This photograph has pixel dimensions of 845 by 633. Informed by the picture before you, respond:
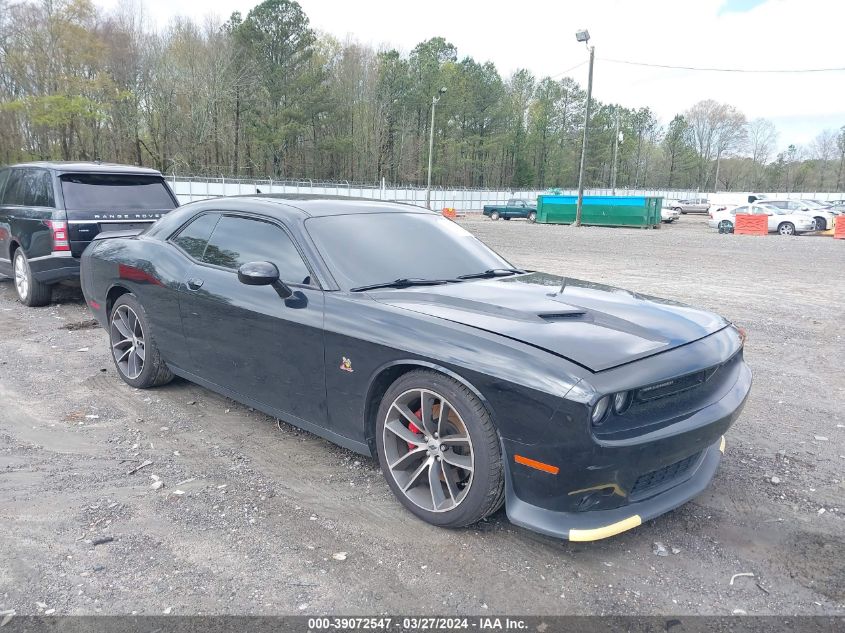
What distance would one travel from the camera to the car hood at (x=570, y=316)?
2.70 m

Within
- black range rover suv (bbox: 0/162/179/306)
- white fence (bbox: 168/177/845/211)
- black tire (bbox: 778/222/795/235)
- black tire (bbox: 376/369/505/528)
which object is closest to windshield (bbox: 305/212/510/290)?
black tire (bbox: 376/369/505/528)

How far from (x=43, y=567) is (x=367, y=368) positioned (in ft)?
5.46

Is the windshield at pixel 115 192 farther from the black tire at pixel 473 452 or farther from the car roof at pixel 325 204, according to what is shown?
the black tire at pixel 473 452

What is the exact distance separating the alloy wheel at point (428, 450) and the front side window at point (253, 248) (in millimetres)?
1027

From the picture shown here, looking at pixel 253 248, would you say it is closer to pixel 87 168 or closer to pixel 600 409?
pixel 600 409

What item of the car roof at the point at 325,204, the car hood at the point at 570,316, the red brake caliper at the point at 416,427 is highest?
the car roof at the point at 325,204

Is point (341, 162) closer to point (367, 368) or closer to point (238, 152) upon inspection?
point (238, 152)

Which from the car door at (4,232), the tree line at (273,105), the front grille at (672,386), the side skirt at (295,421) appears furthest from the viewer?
the tree line at (273,105)

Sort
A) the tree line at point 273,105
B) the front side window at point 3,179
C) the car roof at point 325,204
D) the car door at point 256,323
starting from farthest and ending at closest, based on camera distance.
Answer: the tree line at point 273,105, the front side window at point 3,179, the car roof at point 325,204, the car door at point 256,323

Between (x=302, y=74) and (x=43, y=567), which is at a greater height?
(x=302, y=74)

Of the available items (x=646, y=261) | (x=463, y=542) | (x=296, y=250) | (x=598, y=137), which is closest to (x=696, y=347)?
(x=463, y=542)

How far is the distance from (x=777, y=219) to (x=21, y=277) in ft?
96.4

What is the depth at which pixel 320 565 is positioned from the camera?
2703mm

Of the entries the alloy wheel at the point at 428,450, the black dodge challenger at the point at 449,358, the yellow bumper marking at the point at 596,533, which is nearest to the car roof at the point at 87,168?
the black dodge challenger at the point at 449,358
